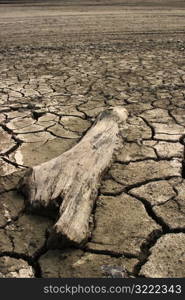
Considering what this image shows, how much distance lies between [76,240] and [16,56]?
5.65 m

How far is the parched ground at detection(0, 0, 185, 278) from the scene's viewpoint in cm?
207

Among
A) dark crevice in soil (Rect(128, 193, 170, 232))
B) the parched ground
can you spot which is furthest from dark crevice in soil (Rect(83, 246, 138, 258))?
dark crevice in soil (Rect(128, 193, 170, 232))

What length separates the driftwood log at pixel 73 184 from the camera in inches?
84.3

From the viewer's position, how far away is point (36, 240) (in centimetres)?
221

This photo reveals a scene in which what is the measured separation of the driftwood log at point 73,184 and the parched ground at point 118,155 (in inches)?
3.2

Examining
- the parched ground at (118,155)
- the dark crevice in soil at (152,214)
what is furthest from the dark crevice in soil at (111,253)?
the dark crevice in soil at (152,214)

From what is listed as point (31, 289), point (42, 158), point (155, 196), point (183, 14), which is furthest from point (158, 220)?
point (183, 14)

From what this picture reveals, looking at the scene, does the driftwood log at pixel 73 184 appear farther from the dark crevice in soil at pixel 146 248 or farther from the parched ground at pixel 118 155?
the dark crevice in soil at pixel 146 248

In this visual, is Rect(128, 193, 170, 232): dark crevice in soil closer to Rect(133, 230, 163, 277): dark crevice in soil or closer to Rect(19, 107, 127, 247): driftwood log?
Rect(133, 230, 163, 277): dark crevice in soil

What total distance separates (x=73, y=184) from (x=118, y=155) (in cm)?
77

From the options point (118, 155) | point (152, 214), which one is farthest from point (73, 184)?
point (118, 155)

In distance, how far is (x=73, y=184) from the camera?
2.46 metres

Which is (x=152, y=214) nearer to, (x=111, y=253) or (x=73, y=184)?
(x=111, y=253)

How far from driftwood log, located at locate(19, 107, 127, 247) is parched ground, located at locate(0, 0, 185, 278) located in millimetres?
82
